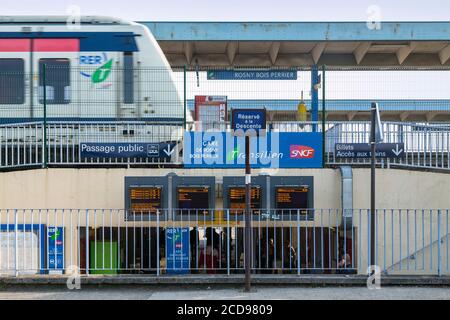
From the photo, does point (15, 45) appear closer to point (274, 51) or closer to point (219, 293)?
point (274, 51)

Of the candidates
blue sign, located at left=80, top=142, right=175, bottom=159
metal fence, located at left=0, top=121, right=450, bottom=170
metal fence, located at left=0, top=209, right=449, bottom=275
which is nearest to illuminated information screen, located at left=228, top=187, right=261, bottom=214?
metal fence, located at left=0, top=209, right=449, bottom=275

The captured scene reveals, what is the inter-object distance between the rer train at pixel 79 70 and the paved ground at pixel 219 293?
5.44 m

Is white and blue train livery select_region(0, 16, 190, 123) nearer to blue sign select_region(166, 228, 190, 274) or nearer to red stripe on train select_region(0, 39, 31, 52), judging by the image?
red stripe on train select_region(0, 39, 31, 52)

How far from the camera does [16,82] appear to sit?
14.1m

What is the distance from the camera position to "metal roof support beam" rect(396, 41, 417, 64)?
18.3 meters

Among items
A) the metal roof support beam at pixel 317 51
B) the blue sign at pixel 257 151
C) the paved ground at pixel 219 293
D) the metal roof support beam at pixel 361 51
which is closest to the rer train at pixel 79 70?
the blue sign at pixel 257 151

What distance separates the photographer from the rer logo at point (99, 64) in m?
14.0

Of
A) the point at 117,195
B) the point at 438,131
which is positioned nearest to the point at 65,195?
the point at 117,195

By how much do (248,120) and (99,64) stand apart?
6.31 metres

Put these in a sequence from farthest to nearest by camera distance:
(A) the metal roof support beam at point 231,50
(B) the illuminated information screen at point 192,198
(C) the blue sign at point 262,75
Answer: (A) the metal roof support beam at point 231,50 < (C) the blue sign at point 262,75 < (B) the illuminated information screen at point 192,198

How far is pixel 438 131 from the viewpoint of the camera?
12328 mm

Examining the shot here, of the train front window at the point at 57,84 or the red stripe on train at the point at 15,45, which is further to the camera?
the red stripe on train at the point at 15,45

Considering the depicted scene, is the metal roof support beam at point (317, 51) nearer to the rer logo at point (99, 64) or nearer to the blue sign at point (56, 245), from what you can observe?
the rer logo at point (99, 64)
